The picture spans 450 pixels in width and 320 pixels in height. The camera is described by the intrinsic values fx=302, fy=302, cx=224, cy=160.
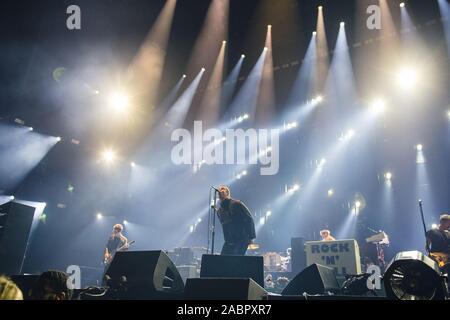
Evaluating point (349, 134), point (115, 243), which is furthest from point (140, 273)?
point (349, 134)

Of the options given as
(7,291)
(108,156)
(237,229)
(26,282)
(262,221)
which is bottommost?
(26,282)

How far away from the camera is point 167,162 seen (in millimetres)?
18219

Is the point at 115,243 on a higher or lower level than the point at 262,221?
lower

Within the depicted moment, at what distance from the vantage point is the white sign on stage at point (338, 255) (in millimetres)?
7398

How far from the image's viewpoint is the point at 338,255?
25.1 feet

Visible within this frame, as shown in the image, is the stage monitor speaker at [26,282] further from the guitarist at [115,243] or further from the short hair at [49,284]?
the guitarist at [115,243]

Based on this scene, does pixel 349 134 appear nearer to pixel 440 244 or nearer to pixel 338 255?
pixel 338 255

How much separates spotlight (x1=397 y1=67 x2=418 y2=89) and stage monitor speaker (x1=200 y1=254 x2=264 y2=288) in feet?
45.0

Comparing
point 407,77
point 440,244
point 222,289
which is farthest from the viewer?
point 407,77

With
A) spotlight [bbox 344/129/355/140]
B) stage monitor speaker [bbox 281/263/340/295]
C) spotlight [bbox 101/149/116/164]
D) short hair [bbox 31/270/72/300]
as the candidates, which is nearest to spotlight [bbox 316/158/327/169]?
spotlight [bbox 344/129/355/140]

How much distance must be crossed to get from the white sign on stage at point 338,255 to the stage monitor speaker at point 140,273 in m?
5.09

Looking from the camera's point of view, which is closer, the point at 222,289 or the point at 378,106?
the point at 222,289

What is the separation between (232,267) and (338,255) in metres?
4.21
